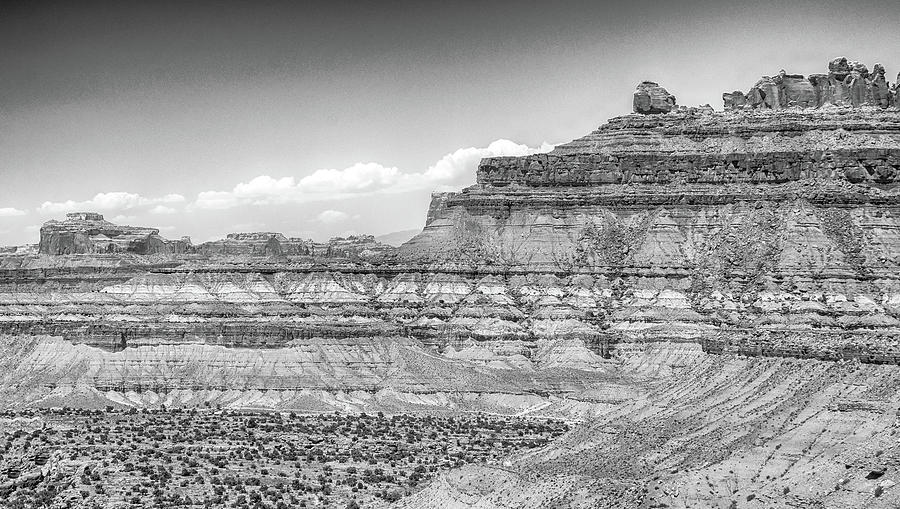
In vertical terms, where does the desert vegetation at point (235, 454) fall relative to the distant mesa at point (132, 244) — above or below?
below

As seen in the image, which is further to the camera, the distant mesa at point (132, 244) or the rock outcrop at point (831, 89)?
the distant mesa at point (132, 244)

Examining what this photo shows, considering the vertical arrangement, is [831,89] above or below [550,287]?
above

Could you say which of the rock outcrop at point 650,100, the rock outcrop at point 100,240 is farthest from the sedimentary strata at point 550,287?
the rock outcrop at point 100,240

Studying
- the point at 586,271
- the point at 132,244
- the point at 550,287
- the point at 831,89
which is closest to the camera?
the point at 550,287

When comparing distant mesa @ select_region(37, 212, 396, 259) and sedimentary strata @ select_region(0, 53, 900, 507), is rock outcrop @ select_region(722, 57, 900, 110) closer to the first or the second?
sedimentary strata @ select_region(0, 53, 900, 507)

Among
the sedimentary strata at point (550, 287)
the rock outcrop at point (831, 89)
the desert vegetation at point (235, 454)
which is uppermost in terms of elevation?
the rock outcrop at point (831, 89)

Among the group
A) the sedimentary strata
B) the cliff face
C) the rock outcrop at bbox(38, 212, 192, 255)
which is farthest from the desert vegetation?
the rock outcrop at bbox(38, 212, 192, 255)

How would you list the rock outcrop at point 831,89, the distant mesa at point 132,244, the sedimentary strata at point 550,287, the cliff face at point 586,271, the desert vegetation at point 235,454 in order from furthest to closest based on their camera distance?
the distant mesa at point 132,244 < the rock outcrop at point 831,89 < the cliff face at point 586,271 < the sedimentary strata at point 550,287 < the desert vegetation at point 235,454

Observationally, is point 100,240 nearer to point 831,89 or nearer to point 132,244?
point 132,244

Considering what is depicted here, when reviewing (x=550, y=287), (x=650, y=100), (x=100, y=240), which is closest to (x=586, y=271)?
(x=550, y=287)

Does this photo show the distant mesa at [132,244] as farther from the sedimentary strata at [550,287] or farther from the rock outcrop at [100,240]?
the sedimentary strata at [550,287]

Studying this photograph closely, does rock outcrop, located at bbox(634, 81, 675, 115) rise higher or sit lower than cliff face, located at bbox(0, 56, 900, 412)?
higher

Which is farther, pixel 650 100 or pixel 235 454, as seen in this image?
pixel 650 100

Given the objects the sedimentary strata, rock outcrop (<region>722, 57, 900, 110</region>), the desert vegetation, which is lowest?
the desert vegetation
